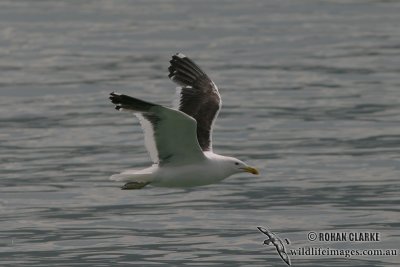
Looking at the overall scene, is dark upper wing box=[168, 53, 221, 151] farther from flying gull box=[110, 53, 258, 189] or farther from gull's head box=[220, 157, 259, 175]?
gull's head box=[220, 157, 259, 175]

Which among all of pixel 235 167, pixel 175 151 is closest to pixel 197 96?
pixel 235 167

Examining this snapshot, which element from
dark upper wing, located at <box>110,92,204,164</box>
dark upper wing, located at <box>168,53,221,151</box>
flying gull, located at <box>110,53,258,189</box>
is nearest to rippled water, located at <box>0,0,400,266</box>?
dark upper wing, located at <box>168,53,221,151</box>

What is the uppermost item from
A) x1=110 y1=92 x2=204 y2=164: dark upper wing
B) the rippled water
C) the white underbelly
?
x1=110 y1=92 x2=204 y2=164: dark upper wing

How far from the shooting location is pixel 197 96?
19.8 metres

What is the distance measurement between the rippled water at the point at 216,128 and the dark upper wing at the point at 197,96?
1.82 metres

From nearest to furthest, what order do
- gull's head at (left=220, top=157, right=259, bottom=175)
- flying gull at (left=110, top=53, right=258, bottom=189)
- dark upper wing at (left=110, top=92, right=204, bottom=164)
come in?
dark upper wing at (left=110, top=92, right=204, bottom=164) → flying gull at (left=110, top=53, right=258, bottom=189) → gull's head at (left=220, top=157, right=259, bottom=175)

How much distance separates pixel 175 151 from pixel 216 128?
408 inches

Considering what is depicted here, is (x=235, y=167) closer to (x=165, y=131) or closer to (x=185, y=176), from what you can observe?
(x=185, y=176)

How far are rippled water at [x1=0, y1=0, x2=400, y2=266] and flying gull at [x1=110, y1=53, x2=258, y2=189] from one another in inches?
75.8

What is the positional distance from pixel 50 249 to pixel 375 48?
55.1 ft

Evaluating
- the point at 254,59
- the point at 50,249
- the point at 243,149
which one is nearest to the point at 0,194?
the point at 50,249

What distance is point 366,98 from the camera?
30.6m

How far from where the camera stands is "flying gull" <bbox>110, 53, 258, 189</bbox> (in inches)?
677

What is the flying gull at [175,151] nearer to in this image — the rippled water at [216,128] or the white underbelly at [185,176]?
the white underbelly at [185,176]
